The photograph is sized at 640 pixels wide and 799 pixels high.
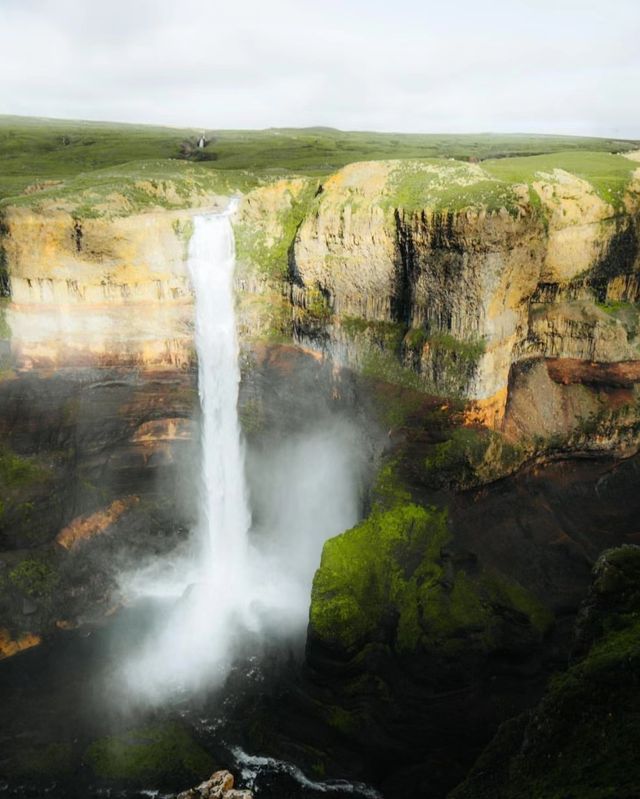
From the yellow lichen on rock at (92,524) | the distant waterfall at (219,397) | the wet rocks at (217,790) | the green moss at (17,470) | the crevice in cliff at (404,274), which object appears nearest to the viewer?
the wet rocks at (217,790)

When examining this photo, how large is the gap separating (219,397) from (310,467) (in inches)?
246

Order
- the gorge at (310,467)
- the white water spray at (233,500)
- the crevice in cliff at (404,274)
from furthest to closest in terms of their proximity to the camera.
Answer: the white water spray at (233,500) → the crevice in cliff at (404,274) → the gorge at (310,467)

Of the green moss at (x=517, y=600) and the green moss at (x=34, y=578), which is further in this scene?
the green moss at (x=34, y=578)

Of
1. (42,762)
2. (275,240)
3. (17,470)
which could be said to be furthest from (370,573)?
(275,240)

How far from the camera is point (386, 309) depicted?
30.3 meters

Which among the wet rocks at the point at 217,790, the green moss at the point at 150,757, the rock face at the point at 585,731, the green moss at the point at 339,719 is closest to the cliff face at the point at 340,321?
the green moss at the point at 339,719

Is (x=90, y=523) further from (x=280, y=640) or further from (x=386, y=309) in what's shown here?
(x=386, y=309)

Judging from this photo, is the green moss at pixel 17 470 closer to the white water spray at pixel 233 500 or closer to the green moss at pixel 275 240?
the white water spray at pixel 233 500

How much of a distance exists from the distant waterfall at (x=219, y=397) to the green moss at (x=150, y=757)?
10090 mm

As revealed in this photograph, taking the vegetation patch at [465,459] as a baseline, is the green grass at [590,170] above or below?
above

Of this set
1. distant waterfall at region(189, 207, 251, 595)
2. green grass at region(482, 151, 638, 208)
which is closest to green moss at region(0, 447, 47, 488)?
distant waterfall at region(189, 207, 251, 595)

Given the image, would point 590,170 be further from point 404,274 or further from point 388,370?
point 388,370

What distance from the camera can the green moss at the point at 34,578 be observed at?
29922mm

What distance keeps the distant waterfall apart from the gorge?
0.15 meters
